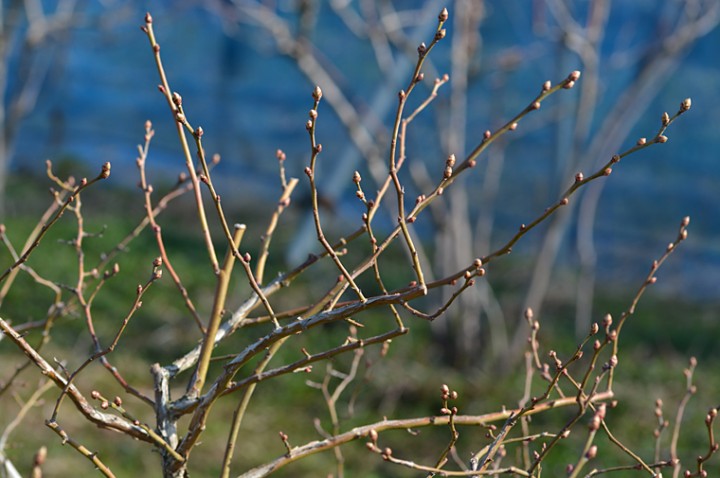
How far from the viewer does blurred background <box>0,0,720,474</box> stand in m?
4.58

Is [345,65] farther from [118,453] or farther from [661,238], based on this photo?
[118,453]

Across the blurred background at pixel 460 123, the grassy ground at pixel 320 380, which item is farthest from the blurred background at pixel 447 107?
the grassy ground at pixel 320 380

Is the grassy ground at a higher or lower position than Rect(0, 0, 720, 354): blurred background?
lower

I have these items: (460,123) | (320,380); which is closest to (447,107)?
(460,123)

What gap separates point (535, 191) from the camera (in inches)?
347

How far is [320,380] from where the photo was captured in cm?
439

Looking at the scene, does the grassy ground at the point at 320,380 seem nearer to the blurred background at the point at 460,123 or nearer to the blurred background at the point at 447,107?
the blurred background at the point at 460,123

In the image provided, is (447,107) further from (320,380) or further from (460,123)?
(320,380)

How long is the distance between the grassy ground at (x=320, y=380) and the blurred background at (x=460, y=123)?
0.15 m

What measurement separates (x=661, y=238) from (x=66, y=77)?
7223mm

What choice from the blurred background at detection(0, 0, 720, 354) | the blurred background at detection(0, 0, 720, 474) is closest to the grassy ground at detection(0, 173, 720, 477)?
the blurred background at detection(0, 0, 720, 474)

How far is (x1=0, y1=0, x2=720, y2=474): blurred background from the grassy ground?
5.9 inches

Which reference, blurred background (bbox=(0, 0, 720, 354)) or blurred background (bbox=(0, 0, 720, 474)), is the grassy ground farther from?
blurred background (bbox=(0, 0, 720, 354))

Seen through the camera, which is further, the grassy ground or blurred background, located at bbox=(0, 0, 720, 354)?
blurred background, located at bbox=(0, 0, 720, 354)
